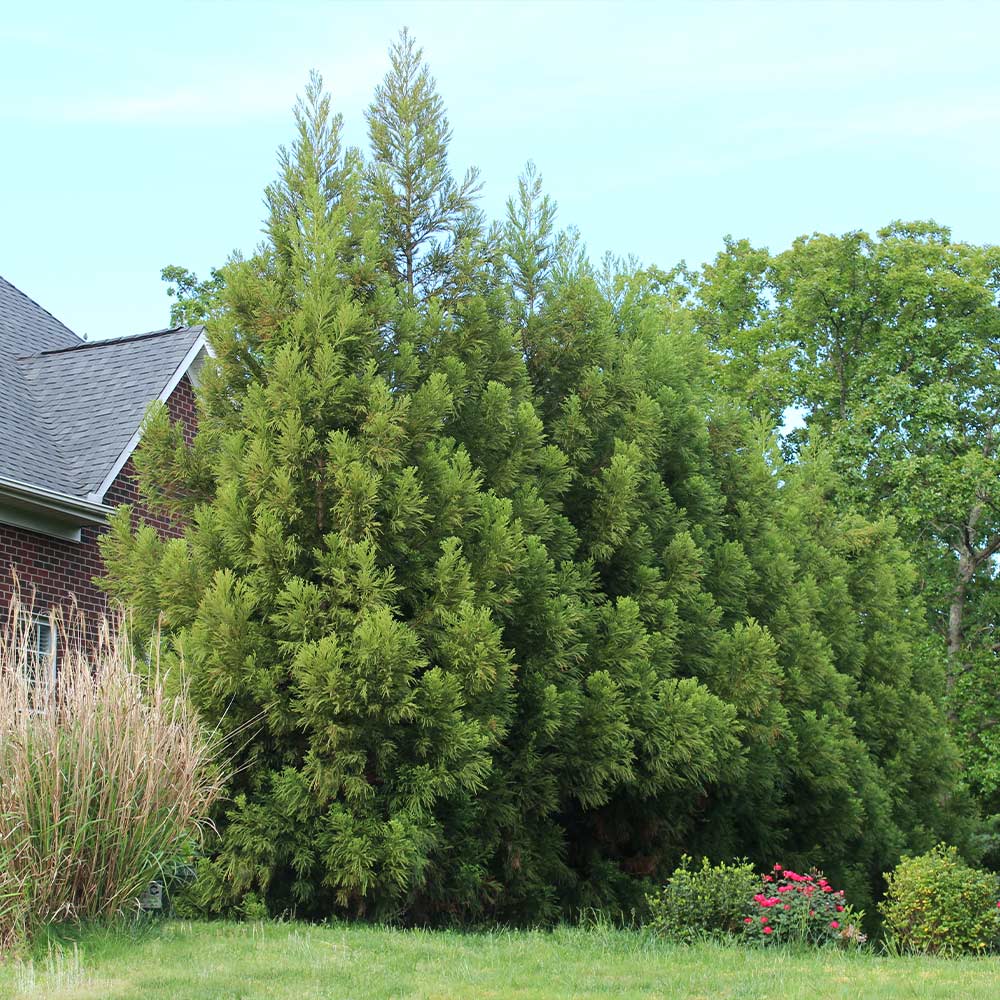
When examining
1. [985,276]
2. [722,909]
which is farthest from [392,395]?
[985,276]

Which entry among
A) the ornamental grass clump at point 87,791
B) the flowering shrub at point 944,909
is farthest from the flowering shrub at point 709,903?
the ornamental grass clump at point 87,791

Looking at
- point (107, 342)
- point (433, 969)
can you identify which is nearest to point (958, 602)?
point (107, 342)

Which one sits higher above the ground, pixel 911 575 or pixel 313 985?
pixel 911 575

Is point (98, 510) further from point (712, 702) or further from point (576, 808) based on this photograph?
point (712, 702)

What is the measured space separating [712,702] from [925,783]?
807 centimetres

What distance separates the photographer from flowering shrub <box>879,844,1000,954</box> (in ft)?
31.2

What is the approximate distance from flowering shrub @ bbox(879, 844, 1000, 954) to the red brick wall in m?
7.86

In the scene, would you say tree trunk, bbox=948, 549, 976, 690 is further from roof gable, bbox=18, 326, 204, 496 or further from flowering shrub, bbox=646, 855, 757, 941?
flowering shrub, bbox=646, 855, 757, 941

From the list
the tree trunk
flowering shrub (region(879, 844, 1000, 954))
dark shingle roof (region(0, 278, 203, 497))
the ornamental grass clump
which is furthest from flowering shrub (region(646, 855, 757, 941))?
the tree trunk

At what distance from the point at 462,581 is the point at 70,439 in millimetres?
6919

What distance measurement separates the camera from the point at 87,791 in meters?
7.83

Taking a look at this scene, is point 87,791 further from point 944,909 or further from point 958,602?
point 958,602

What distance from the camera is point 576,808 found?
12414 mm

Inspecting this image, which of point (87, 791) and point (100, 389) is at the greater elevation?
point (100, 389)
